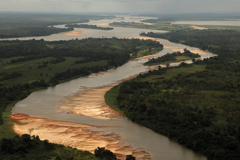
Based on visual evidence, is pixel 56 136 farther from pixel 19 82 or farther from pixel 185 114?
pixel 19 82

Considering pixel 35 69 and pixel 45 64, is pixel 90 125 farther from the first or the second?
pixel 45 64

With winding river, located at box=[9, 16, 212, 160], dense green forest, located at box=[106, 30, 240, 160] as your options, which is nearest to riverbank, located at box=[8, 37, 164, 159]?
winding river, located at box=[9, 16, 212, 160]

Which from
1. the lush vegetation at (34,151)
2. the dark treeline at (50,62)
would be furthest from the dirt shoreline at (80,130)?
the dark treeline at (50,62)

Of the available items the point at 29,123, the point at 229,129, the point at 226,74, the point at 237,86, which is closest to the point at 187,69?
the point at 226,74

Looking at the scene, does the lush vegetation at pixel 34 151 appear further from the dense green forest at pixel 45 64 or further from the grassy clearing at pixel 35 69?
the grassy clearing at pixel 35 69

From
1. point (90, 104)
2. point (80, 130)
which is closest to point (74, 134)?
point (80, 130)

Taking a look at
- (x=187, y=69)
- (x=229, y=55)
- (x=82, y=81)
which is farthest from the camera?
(x=229, y=55)

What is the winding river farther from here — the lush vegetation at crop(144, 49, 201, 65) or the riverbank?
the lush vegetation at crop(144, 49, 201, 65)
